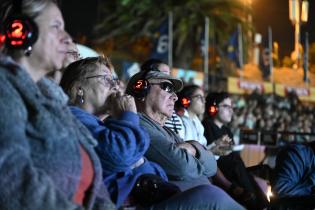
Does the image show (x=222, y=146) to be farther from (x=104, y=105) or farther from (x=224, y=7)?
(x=224, y=7)

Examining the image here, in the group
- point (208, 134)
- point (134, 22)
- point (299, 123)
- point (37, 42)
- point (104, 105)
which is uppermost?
point (134, 22)

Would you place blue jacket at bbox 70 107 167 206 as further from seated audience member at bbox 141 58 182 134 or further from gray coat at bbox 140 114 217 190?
seated audience member at bbox 141 58 182 134

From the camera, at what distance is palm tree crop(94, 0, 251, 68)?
23.0 meters

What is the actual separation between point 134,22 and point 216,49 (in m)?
4.33

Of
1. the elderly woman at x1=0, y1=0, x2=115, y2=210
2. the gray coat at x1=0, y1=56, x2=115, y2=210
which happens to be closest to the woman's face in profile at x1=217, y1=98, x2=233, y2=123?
the elderly woman at x1=0, y1=0, x2=115, y2=210

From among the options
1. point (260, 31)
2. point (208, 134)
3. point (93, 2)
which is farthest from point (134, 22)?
point (208, 134)

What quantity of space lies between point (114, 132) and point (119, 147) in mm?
87

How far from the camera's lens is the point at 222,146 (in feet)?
15.2

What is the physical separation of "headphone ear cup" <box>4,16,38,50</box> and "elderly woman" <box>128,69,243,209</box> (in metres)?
1.14

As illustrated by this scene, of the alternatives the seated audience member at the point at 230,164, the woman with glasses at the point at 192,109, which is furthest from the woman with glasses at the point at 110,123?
the woman with glasses at the point at 192,109

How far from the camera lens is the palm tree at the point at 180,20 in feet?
75.6

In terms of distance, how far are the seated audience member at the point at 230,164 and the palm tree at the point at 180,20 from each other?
16831mm

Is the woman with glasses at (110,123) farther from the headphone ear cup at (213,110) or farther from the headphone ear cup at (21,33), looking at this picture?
the headphone ear cup at (213,110)

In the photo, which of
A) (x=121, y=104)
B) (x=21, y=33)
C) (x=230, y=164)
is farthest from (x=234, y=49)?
(x=21, y=33)
